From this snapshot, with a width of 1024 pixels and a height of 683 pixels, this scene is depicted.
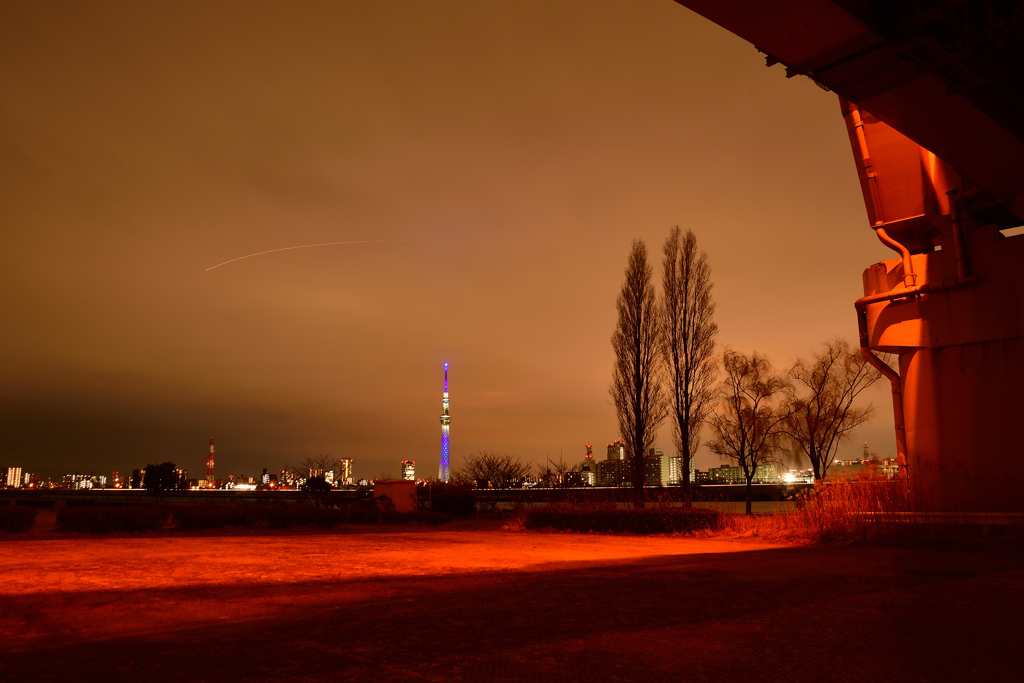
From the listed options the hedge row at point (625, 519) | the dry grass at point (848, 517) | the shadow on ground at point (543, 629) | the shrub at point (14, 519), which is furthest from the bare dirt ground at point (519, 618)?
the shrub at point (14, 519)

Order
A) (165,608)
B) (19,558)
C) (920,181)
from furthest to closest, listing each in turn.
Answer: (920,181)
(19,558)
(165,608)

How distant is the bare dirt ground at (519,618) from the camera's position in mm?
3812

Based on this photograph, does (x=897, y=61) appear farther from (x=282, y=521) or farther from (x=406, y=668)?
(x=282, y=521)

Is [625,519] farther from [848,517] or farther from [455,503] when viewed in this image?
[455,503]

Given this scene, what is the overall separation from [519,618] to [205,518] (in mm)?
16072

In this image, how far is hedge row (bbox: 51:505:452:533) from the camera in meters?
17.4

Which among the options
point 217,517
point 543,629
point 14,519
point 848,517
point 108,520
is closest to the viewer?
point 543,629

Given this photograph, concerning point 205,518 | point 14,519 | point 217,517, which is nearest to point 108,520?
point 14,519

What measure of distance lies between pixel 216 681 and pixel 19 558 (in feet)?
31.3

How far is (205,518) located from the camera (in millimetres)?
18516

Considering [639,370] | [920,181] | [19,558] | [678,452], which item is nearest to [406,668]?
[19,558]

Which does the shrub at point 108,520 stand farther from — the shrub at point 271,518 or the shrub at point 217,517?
the shrub at point 271,518

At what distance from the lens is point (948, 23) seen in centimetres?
735

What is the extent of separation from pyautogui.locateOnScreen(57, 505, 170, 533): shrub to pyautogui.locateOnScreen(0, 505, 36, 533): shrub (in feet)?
2.89
